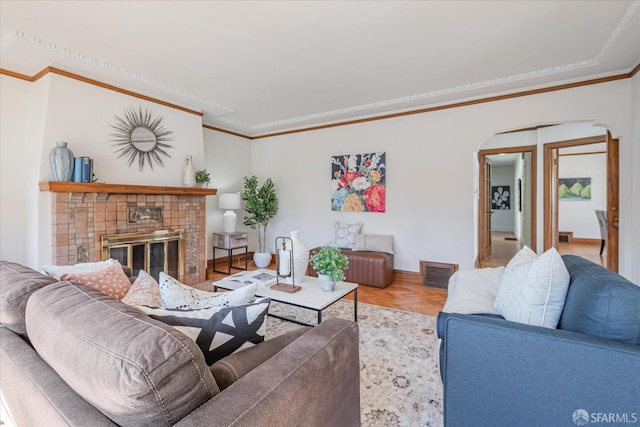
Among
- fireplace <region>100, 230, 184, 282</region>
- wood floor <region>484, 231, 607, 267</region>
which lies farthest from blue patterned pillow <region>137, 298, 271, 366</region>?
wood floor <region>484, 231, 607, 267</region>

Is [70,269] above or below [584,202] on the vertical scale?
below

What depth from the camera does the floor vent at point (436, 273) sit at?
4.13m

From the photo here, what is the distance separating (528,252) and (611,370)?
106 cm

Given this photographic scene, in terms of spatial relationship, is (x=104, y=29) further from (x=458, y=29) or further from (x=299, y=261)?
(x=458, y=29)

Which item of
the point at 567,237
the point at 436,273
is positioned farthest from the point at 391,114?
the point at 567,237

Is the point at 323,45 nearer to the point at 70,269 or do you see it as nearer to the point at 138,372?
the point at 70,269

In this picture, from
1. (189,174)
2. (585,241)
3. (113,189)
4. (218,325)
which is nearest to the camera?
→ (218,325)

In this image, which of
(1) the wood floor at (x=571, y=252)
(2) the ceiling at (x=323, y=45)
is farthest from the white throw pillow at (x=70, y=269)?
(1) the wood floor at (x=571, y=252)

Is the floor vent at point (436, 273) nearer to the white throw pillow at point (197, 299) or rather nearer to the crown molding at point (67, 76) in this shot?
the white throw pillow at point (197, 299)

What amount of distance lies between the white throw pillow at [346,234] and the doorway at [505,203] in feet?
5.99

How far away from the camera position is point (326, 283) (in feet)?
8.08

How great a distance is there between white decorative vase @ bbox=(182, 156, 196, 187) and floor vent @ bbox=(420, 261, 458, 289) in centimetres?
349

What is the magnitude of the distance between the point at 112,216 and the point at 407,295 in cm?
369

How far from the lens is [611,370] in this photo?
1.06 meters
